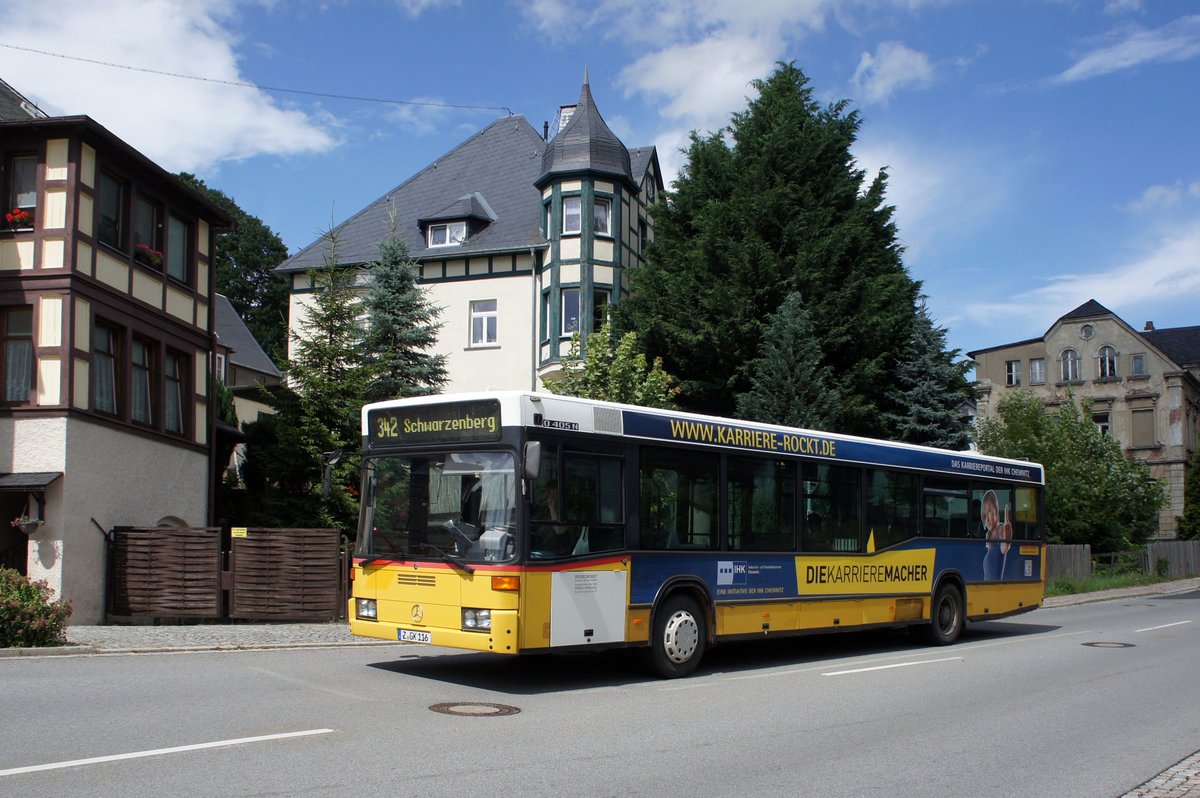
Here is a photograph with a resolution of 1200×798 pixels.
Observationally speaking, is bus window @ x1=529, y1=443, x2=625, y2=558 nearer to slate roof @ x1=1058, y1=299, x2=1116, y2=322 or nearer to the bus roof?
the bus roof

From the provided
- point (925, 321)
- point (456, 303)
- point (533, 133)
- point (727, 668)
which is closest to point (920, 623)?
point (727, 668)

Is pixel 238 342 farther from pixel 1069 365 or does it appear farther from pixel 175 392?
pixel 1069 365

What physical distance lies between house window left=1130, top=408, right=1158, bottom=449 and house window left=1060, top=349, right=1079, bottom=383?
3662mm

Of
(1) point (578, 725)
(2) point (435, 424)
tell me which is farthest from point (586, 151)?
(1) point (578, 725)

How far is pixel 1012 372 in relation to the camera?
219 ft

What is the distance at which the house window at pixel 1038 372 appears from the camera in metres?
65.3

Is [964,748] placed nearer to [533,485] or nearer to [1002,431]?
[533,485]

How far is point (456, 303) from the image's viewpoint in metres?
37.4

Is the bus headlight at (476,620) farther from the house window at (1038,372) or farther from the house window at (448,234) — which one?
the house window at (1038,372)

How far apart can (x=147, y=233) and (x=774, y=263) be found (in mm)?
16147

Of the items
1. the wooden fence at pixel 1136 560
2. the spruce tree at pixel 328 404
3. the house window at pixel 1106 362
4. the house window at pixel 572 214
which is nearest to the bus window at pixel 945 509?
the spruce tree at pixel 328 404

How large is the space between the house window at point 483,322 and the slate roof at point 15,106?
1645cm

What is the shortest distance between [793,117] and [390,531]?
83.2 feet

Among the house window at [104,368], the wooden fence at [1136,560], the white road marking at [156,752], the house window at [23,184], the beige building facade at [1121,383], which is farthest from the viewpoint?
the beige building facade at [1121,383]
